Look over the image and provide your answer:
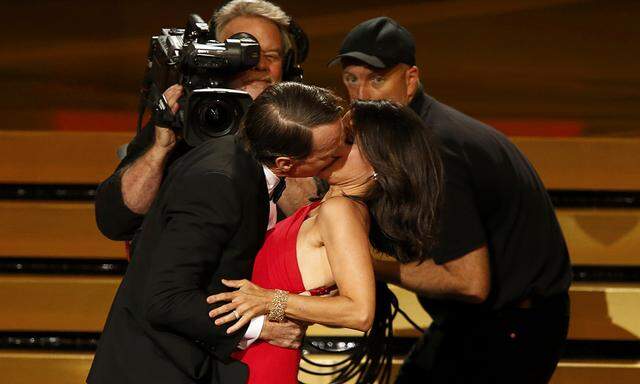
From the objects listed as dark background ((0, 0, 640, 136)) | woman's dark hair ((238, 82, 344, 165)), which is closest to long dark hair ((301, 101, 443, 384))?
woman's dark hair ((238, 82, 344, 165))

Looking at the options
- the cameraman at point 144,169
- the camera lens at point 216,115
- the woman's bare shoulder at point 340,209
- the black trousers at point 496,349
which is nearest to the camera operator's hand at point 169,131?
the cameraman at point 144,169

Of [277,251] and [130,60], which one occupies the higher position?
[277,251]

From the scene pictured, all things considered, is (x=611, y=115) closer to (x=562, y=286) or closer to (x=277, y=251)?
(x=562, y=286)

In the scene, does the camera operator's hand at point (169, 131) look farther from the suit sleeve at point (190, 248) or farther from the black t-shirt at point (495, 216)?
the black t-shirt at point (495, 216)

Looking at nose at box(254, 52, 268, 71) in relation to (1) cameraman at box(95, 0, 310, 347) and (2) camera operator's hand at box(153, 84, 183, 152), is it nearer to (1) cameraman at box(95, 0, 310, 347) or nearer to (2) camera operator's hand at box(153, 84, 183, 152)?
(1) cameraman at box(95, 0, 310, 347)

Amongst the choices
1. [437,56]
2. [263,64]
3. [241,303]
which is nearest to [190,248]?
[241,303]

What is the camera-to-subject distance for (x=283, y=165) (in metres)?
1.89

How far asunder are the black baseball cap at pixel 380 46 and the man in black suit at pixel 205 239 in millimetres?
968

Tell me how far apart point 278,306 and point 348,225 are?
0.19m

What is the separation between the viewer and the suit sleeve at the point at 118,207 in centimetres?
234

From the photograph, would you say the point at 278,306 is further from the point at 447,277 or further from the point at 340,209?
the point at 447,277

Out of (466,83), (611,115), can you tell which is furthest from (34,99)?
(611,115)

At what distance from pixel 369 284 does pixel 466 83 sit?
258 centimetres

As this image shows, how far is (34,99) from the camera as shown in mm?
4117
